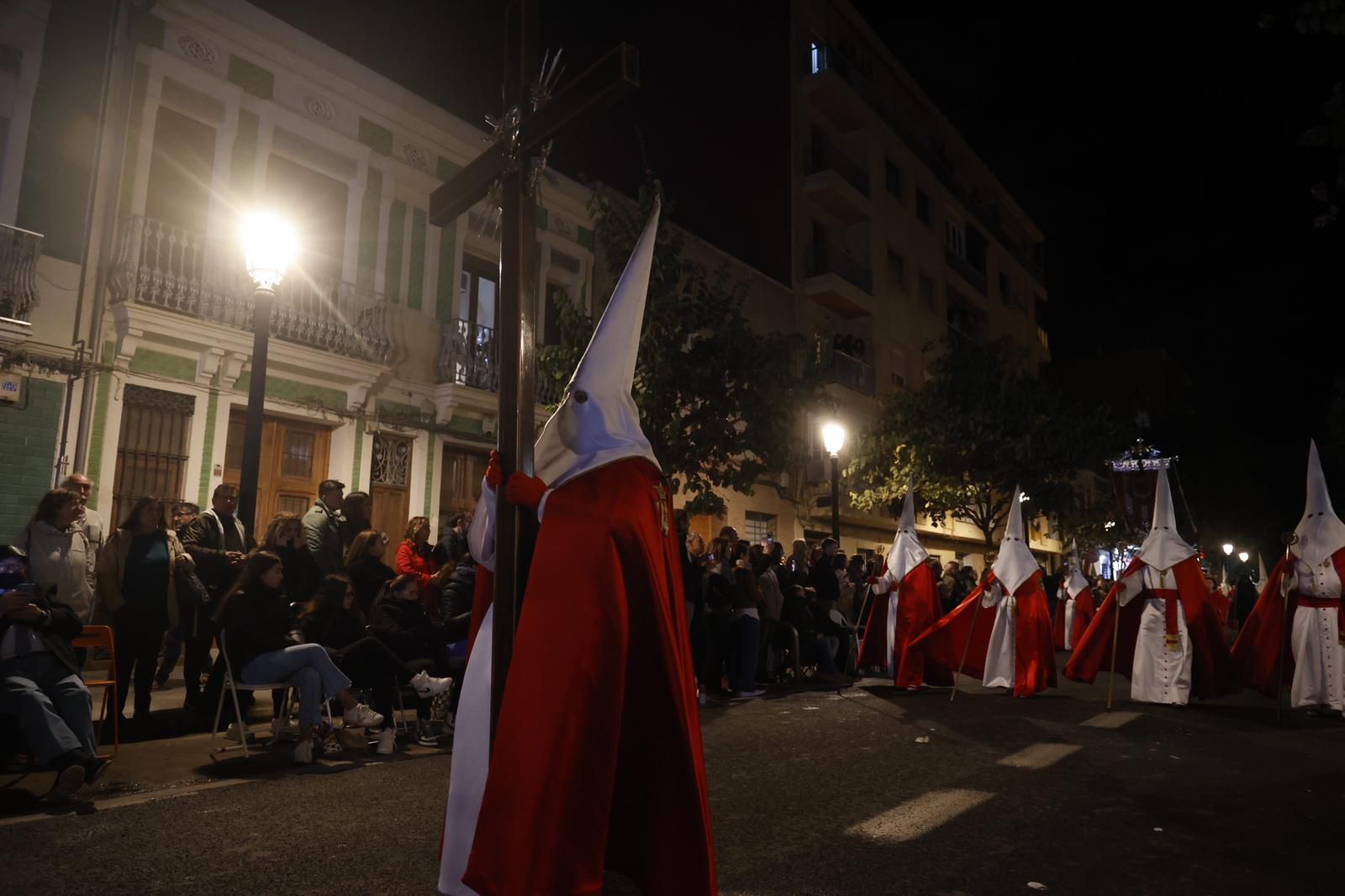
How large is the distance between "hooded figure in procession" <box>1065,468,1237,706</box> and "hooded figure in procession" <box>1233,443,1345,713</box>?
1.58ft

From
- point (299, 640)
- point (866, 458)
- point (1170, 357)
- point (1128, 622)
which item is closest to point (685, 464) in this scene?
point (1128, 622)

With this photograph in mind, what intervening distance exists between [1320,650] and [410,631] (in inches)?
388

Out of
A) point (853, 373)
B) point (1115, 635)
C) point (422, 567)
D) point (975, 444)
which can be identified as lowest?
point (1115, 635)

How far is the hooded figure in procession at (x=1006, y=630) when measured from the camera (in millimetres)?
11695

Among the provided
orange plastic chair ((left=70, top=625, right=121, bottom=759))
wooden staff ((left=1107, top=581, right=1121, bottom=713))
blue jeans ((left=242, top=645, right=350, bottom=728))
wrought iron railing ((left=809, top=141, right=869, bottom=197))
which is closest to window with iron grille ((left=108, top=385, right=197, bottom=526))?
orange plastic chair ((left=70, top=625, right=121, bottom=759))

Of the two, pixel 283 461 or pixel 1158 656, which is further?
pixel 283 461

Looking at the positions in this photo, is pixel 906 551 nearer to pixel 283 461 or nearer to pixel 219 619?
pixel 219 619

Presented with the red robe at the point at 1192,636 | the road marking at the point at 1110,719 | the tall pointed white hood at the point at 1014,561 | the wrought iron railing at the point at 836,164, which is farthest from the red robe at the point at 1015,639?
the wrought iron railing at the point at 836,164

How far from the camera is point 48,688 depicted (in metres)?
5.78

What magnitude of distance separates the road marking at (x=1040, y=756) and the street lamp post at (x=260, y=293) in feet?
23.0

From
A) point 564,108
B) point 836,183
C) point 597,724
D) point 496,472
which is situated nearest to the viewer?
point 597,724

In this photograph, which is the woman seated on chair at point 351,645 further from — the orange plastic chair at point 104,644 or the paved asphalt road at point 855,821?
the orange plastic chair at point 104,644

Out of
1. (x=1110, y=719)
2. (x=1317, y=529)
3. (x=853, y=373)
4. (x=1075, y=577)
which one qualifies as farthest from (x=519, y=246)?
(x=853, y=373)

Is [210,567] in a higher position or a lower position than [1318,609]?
higher
